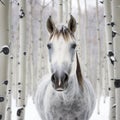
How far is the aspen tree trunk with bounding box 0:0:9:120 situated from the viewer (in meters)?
4.54

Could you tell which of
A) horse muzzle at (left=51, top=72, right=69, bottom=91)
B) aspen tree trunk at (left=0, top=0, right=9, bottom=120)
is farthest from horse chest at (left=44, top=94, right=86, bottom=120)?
horse muzzle at (left=51, top=72, right=69, bottom=91)

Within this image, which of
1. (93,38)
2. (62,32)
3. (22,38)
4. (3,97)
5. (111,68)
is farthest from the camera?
(93,38)

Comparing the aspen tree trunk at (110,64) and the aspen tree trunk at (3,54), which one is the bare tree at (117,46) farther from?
the aspen tree trunk at (3,54)

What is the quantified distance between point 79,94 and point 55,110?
450 mm

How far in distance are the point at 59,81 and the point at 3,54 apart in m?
1.37

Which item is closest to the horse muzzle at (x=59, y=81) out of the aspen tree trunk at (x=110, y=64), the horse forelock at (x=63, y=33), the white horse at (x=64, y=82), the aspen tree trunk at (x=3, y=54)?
the white horse at (x=64, y=82)

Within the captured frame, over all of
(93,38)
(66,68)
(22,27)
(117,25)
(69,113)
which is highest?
(93,38)

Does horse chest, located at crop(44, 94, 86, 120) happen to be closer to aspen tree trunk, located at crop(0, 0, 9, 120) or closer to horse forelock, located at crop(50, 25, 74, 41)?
aspen tree trunk, located at crop(0, 0, 9, 120)

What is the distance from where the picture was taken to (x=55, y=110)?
14.9 feet

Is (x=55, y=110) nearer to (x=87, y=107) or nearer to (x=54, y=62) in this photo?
(x=87, y=107)

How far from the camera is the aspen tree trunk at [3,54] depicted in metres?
4.54

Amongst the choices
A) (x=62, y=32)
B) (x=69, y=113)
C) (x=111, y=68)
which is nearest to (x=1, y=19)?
(x=62, y=32)

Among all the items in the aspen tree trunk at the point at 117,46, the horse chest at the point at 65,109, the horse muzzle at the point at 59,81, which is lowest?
the horse chest at the point at 65,109

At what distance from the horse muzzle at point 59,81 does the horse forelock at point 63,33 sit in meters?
0.56
